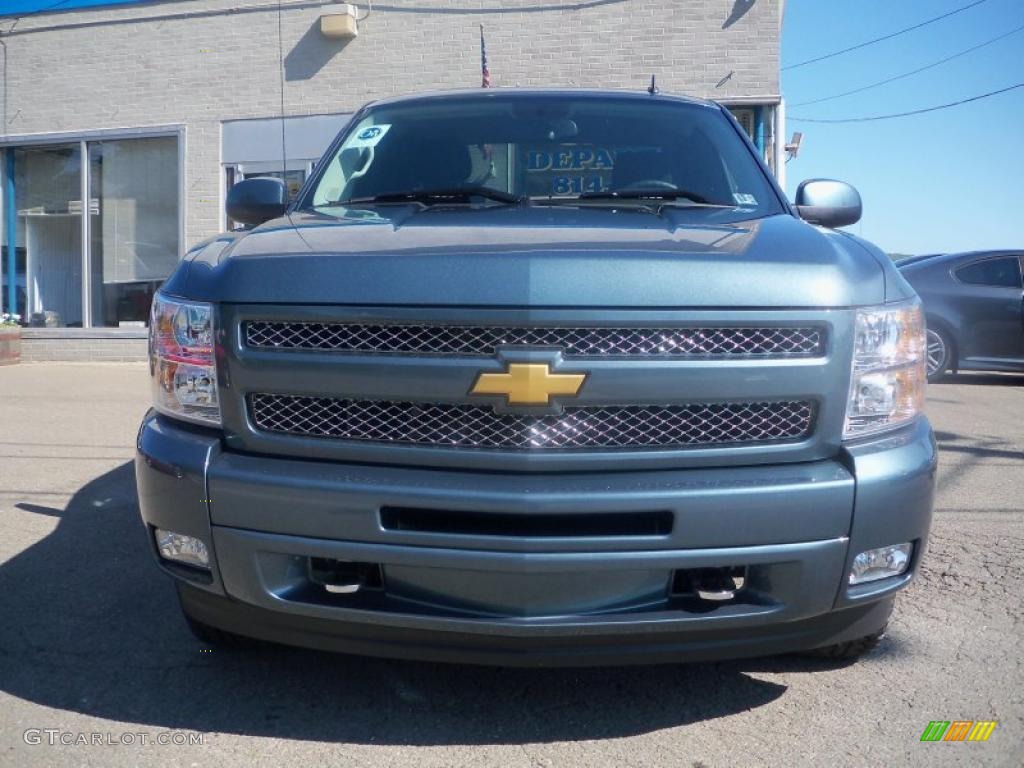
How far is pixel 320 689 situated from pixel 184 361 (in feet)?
3.50

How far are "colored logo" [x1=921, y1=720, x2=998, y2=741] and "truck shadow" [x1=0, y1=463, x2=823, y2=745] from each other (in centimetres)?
41

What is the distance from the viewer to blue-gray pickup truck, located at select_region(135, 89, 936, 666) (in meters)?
2.29

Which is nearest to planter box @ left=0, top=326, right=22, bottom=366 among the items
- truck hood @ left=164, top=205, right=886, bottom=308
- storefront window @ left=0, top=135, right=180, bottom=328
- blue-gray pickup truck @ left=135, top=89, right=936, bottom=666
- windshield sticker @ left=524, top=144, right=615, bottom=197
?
storefront window @ left=0, top=135, right=180, bottom=328

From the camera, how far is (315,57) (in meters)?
11.9

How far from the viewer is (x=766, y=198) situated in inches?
137

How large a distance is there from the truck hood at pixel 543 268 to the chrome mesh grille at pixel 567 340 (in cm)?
7

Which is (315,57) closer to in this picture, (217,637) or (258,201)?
(258,201)

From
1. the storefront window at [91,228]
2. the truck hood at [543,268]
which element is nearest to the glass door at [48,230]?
the storefront window at [91,228]

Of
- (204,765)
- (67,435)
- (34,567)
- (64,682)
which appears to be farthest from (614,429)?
(67,435)

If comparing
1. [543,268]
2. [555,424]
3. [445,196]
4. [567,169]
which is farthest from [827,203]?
[555,424]

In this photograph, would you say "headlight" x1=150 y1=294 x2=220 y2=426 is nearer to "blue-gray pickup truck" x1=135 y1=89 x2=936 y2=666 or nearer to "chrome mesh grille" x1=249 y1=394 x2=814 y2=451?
"blue-gray pickup truck" x1=135 y1=89 x2=936 y2=666

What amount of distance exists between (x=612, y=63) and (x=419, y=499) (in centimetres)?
968

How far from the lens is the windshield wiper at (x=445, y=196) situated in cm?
341

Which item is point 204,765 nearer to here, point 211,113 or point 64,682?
point 64,682
